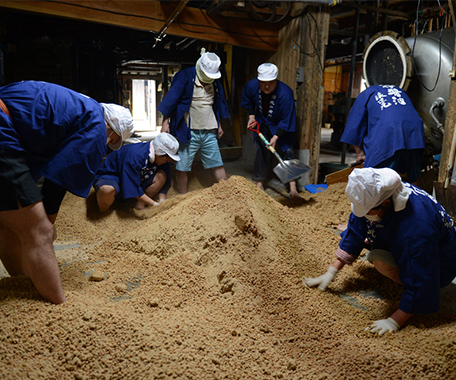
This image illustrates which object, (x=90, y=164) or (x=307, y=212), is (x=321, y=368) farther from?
(x=307, y=212)

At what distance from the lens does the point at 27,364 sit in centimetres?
143

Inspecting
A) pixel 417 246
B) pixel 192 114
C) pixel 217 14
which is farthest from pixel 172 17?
pixel 417 246

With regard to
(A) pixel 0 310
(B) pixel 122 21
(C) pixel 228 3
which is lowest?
(A) pixel 0 310

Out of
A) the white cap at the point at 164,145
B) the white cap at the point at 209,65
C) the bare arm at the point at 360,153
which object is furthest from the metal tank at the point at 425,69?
the white cap at the point at 164,145

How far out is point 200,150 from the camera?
168 inches

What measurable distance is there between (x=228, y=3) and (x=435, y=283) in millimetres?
3428

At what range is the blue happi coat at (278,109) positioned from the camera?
429 cm

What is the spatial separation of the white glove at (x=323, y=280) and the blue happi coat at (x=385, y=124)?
1256 mm

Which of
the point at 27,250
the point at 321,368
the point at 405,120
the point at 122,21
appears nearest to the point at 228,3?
the point at 122,21

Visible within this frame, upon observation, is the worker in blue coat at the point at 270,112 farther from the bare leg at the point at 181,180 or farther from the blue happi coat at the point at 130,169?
the blue happi coat at the point at 130,169

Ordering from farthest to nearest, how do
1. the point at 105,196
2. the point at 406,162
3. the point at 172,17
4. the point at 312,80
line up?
the point at 312,80
the point at 172,17
the point at 105,196
the point at 406,162

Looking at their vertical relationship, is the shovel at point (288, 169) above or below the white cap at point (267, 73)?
below

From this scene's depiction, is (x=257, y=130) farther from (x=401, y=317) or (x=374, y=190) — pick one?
(x=401, y=317)

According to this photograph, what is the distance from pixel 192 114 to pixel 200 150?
0.44 meters
